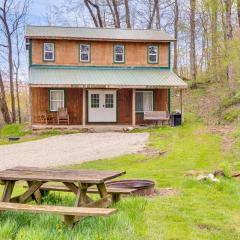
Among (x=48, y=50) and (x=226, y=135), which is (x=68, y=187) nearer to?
(x=226, y=135)

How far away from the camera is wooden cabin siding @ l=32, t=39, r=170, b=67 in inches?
1005

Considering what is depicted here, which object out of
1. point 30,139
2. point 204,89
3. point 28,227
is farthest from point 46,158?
point 204,89

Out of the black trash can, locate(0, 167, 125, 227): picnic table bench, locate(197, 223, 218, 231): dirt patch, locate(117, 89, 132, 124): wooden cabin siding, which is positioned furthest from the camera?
locate(117, 89, 132, 124): wooden cabin siding

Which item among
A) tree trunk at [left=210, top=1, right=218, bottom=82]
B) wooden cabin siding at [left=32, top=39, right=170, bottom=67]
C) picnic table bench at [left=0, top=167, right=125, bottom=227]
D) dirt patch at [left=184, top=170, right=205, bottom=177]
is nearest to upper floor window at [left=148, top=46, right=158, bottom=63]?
wooden cabin siding at [left=32, top=39, right=170, bottom=67]

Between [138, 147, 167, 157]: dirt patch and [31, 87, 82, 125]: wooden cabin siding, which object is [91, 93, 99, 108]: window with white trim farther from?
[138, 147, 167, 157]: dirt patch

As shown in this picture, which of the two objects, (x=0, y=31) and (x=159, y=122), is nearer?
(x=159, y=122)

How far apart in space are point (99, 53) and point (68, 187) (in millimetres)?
20201

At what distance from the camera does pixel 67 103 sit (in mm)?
25188

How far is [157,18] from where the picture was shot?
1528 inches

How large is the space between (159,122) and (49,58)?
286 inches

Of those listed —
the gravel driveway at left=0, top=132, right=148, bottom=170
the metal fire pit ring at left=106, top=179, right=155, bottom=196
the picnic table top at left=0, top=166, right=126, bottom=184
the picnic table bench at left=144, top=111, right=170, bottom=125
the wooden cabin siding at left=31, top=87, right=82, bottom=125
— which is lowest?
the gravel driveway at left=0, top=132, right=148, bottom=170

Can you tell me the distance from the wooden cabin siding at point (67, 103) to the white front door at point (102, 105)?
25.5 inches

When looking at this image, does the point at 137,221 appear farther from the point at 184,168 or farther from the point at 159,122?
the point at 159,122

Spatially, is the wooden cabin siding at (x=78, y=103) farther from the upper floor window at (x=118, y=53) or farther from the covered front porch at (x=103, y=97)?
the upper floor window at (x=118, y=53)
